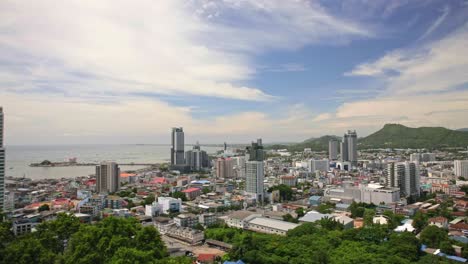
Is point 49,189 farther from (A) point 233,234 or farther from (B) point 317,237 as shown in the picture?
(B) point 317,237

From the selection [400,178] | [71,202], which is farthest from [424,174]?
[71,202]

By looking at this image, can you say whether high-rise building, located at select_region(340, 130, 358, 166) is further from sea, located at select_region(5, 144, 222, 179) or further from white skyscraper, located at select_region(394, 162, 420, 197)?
sea, located at select_region(5, 144, 222, 179)

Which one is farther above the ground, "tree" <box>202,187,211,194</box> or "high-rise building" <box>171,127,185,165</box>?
"high-rise building" <box>171,127,185,165</box>

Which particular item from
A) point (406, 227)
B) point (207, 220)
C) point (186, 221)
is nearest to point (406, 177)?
point (406, 227)

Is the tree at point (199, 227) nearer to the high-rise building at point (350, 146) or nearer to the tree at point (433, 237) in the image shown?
the tree at point (433, 237)

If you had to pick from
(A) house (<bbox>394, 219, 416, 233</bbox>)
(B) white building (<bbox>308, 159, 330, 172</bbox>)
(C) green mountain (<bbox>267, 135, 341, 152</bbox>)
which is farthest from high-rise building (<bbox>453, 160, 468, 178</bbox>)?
(C) green mountain (<bbox>267, 135, 341, 152</bbox>)

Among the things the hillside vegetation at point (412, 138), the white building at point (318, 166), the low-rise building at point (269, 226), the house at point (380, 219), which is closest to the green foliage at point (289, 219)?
the low-rise building at point (269, 226)

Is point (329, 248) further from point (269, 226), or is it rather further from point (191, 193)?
point (191, 193)
